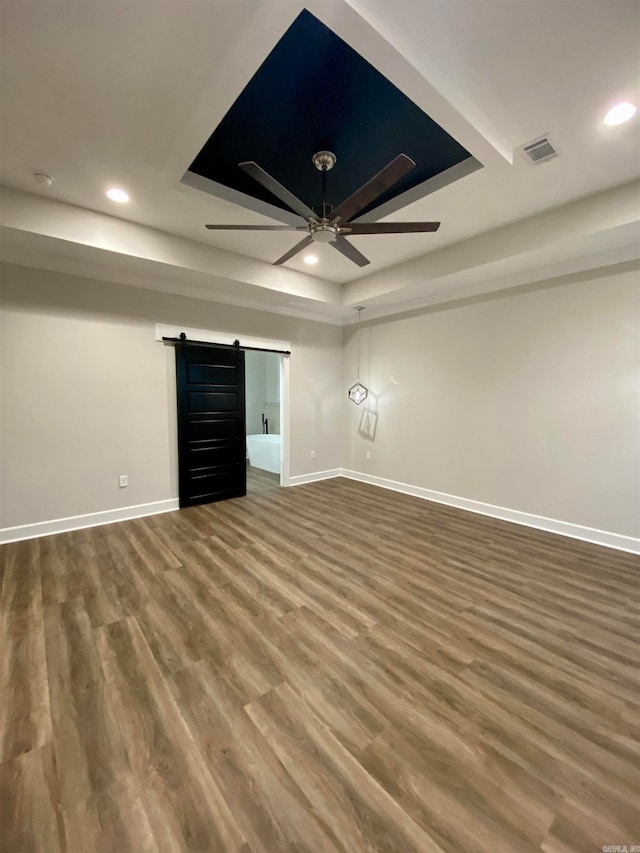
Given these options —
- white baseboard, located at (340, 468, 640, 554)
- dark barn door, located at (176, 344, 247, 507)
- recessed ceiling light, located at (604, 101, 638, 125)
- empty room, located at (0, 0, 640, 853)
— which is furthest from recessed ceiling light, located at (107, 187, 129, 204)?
white baseboard, located at (340, 468, 640, 554)

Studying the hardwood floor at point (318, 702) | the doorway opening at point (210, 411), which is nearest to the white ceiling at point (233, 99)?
the doorway opening at point (210, 411)

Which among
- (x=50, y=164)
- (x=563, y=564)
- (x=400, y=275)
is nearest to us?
(x=50, y=164)

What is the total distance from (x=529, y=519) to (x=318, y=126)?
421 cm

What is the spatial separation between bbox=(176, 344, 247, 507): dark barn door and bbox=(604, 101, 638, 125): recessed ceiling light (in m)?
4.08

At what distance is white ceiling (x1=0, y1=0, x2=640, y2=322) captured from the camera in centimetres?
154

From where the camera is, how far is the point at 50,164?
250cm

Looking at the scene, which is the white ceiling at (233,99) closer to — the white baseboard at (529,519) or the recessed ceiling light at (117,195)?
the recessed ceiling light at (117,195)

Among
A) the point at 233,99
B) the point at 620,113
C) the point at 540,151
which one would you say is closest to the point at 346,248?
the point at 233,99

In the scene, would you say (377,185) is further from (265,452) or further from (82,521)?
(265,452)

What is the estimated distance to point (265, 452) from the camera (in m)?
6.68

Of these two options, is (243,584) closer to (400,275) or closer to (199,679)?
(199,679)

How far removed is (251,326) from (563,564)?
15.0ft

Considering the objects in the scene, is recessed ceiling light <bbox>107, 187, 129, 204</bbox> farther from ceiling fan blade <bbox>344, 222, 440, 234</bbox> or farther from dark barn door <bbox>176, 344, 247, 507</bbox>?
ceiling fan blade <bbox>344, 222, 440, 234</bbox>

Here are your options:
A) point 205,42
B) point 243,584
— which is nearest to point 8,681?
point 243,584
